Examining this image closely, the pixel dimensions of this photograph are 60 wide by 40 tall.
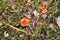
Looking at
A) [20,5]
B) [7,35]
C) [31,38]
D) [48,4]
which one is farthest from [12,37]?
[48,4]

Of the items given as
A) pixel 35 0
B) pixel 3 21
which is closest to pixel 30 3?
pixel 35 0

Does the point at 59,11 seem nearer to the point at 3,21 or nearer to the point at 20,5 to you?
the point at 20,5

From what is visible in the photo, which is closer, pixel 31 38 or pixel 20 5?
pixel 31 38

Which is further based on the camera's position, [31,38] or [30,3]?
[30,3]

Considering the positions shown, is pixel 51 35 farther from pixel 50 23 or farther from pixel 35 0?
pixel 35 0

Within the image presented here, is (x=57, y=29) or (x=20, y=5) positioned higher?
(x=20, y=5)

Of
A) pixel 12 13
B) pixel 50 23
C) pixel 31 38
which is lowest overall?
pixel 31 38

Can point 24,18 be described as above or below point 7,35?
above
